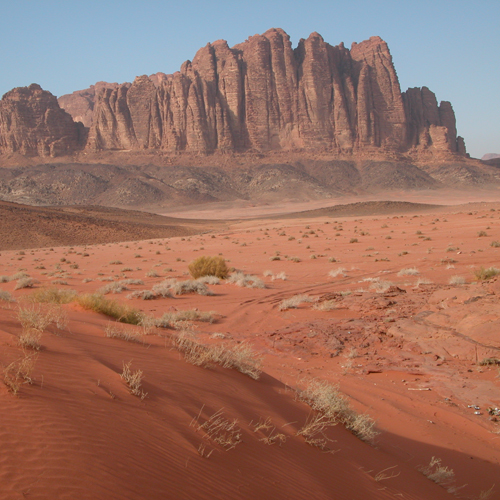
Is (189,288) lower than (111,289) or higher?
lower

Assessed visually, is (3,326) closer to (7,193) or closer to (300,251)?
(300,251)

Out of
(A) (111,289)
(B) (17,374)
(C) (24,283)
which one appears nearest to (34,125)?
(C) (24,283)

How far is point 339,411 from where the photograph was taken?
5.55 metres

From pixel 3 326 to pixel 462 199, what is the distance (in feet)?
322

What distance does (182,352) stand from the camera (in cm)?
624

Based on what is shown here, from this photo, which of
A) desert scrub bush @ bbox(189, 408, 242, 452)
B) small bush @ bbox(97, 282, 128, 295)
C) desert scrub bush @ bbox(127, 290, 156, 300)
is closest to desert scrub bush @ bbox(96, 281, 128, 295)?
small bush @ bbox(97, 282, 128, 295)

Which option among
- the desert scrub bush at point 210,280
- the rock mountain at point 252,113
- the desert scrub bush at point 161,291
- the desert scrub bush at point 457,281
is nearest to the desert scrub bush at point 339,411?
the desert scrub bush at point 161,291

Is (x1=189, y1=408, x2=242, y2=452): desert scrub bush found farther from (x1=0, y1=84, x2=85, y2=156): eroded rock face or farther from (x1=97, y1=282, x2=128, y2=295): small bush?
(x1=0, y1=84, x2=85, y2=156): eroded rock face

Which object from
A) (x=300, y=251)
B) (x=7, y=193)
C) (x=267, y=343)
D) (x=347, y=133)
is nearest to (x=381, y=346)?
(x=267, y=343)

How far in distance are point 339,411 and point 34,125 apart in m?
128

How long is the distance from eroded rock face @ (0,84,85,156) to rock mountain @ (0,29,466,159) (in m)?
0.25

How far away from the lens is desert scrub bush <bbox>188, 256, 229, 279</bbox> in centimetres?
1803

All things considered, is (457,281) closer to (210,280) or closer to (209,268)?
(210,280)

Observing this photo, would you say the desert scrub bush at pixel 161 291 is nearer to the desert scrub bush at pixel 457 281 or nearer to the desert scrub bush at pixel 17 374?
the desert scrub bush at pixel 457 281
